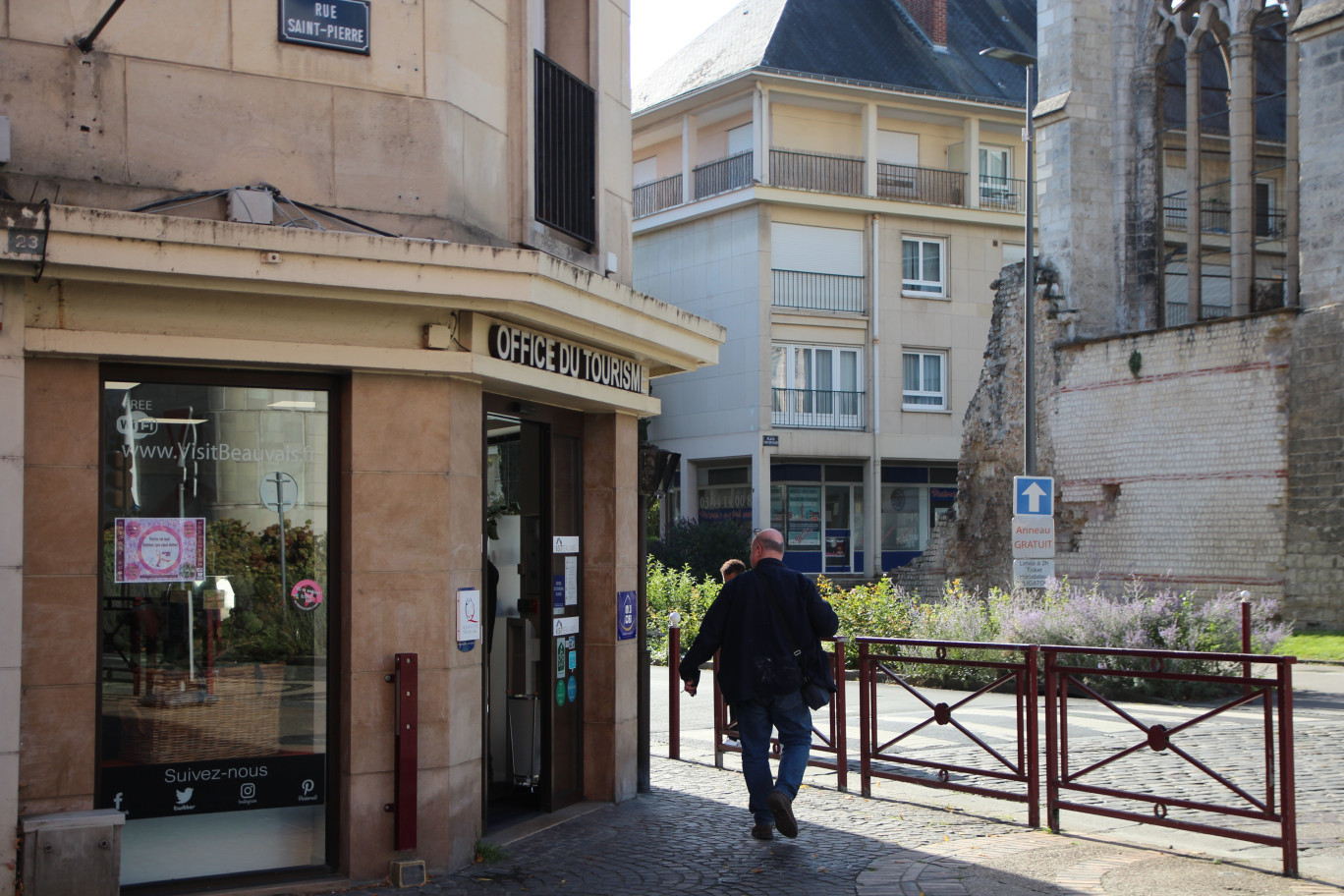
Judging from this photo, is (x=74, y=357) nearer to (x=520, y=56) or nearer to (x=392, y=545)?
(x=392, y=545)

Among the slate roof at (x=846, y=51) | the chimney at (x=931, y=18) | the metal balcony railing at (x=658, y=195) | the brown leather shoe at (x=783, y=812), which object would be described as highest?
the chimney at (x=931, y=18)

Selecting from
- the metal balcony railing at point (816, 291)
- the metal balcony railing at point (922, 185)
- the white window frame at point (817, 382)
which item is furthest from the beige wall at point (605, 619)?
the metal balcony railing at point (922, 185)

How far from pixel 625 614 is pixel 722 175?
27747 millimetres

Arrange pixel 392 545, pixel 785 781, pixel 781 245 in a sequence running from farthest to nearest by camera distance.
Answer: pixel 781 245
pixel 785 781
pixel 392 545

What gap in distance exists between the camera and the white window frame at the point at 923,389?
3541 centimetres

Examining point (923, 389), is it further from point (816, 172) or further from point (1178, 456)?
point (1178, 456)

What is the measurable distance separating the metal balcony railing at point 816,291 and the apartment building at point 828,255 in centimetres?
5

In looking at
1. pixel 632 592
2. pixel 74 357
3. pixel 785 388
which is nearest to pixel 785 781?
pixel 632 592

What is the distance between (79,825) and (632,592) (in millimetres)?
3947

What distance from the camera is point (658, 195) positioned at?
3659 cm

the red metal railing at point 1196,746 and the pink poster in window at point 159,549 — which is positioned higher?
the pink poster in window at point 159,549

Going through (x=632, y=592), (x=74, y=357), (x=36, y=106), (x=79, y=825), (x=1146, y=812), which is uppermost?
(x=36, y=106)

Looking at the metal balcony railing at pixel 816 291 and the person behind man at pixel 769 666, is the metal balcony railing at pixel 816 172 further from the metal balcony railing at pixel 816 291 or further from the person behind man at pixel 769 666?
the person behind man at pixel 769 666

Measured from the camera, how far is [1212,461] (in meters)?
22.1
